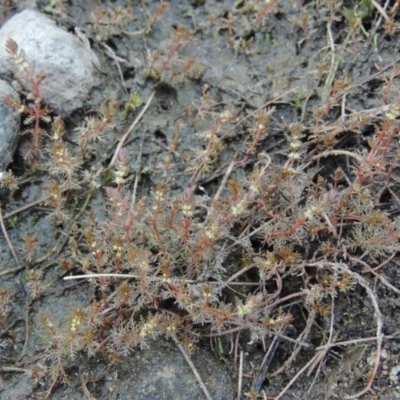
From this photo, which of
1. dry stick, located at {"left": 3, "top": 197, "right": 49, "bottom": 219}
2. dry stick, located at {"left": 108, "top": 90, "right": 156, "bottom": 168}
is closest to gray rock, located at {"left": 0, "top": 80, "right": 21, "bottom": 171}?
dry stick, located at {"left": 3, "top": 197, "right": 49, "bottom": 219}

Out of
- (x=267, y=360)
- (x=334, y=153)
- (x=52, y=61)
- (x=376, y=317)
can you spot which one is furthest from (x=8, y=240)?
(x=376, y=317)

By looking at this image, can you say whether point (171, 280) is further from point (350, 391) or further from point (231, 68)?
point (231, 68)

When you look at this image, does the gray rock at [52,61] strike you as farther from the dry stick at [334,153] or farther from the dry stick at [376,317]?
the dry stick at [376,317]

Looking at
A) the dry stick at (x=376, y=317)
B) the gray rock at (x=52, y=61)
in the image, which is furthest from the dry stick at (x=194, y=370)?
the gray rock at (x=52, y=61)

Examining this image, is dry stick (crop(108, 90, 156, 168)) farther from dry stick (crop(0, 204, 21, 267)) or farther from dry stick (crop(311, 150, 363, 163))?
dry stick (crop(311, 150, 363, 163))

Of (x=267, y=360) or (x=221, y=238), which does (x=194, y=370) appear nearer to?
(x=267, y=360)

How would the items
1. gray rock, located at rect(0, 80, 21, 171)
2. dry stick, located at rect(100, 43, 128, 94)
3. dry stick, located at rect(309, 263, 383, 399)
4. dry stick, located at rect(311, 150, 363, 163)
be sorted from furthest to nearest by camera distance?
dry stick, located at rect(100, 43, 128, 94) < gray rock, located at rect(0, 80, 21, 171) < dry stick, located at rect(311, 150, 363, 163) < dry stick, located at rect(309, 263, 383, 399)
